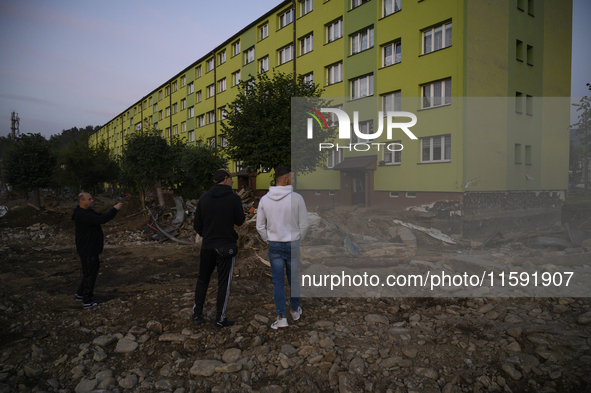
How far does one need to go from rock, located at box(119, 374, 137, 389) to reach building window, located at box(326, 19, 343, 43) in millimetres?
22946

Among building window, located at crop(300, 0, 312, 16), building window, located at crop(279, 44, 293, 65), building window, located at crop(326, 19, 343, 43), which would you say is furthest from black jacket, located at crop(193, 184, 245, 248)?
building window, located at crop(279, 44, 293, 65)

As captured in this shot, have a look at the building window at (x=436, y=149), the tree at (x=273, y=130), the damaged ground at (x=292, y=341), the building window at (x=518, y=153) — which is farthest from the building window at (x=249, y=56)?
the damaged ground at (x=292, y=341)

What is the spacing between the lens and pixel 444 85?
16594 millimetres

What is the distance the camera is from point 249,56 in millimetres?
31688

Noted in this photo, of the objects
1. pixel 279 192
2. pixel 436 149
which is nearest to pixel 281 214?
pixel 279 192

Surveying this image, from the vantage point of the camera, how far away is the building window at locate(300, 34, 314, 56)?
24.5 meters

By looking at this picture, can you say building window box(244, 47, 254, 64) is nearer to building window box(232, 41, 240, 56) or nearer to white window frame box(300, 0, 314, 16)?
building window box(232, 41, 240, 56)

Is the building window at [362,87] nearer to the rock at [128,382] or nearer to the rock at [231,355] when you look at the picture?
the rock at [231,355]

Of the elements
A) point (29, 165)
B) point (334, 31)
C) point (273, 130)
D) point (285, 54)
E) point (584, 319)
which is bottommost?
point (584, 319)

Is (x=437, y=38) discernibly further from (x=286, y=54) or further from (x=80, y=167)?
(x=80, y=167)

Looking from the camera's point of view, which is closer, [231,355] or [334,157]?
[231,355]

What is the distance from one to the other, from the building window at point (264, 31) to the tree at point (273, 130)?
14.9 meters

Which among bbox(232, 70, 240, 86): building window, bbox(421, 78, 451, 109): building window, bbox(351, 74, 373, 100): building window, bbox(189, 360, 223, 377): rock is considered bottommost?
bbox(189, 360, 223, 377): rock

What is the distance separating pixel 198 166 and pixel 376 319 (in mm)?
21915
